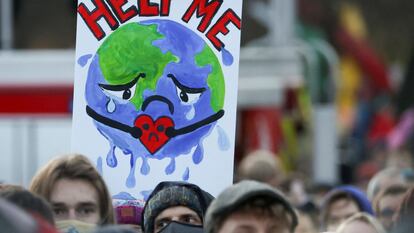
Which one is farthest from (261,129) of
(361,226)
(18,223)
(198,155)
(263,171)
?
(18,223)

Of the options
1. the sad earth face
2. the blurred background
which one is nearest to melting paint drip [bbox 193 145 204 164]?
the sad earth face

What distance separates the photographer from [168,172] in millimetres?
6621

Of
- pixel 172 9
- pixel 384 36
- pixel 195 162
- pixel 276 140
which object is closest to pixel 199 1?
pixel 172 9

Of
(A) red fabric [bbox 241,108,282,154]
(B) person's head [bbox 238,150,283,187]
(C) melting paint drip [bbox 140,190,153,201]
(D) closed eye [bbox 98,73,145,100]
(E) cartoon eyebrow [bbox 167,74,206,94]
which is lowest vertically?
(A) red fabric [bbox 241,108,282,154]

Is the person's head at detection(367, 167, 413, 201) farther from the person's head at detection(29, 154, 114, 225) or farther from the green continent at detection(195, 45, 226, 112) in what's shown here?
the person's head at detection(29, 154, 114, 225)

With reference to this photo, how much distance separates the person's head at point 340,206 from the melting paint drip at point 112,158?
2.37 m

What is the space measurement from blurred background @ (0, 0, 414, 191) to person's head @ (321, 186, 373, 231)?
4.49 m

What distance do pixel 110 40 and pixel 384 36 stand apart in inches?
1017

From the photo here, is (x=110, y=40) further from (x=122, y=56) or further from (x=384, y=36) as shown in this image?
(x=384, y=36)

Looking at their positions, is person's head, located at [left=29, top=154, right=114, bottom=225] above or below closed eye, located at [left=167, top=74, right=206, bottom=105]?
below

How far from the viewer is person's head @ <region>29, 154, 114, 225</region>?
20.3 ft

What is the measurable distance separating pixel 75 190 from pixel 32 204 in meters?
1.25

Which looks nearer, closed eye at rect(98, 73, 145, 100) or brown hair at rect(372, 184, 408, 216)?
closed eye at rect(98, 73, 145, 100)

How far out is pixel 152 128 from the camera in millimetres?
6633
